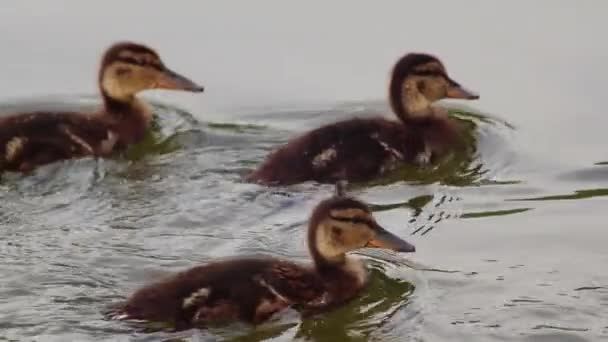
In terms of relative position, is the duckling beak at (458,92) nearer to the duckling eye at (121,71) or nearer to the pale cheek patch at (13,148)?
the duckling eye at (121,71)

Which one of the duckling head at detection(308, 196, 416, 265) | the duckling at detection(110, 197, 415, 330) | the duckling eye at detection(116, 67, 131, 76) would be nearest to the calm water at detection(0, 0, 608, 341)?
the duckling at detection(110, 197, 415, 330)

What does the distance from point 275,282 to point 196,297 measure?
298 mm

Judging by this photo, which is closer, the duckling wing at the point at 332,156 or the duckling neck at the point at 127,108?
the duckling wing at the point at 332,156

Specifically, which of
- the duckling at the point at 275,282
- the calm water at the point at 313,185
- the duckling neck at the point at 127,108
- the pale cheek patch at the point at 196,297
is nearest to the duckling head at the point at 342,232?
the duckling at the point at 275,282

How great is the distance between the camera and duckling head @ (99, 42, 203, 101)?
25.2 ft

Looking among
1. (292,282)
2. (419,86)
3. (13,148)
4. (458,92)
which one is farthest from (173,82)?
(292,282)

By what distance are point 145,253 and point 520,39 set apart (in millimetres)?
2988

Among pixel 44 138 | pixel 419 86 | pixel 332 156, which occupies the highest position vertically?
pixel 419 86

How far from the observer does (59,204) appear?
6527mm

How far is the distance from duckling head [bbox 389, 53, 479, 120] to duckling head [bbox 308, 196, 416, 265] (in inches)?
64.5

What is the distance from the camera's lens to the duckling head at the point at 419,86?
7.31m

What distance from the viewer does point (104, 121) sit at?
7.48 m

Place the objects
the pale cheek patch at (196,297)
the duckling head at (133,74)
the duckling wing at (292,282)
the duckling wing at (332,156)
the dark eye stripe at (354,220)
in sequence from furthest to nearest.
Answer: the duckling head at (133,74), the duckling wing at (332,156), the dark eye stripe at (354,220), the duckling wing at (292,282), the pale cheek patch at (196,297)

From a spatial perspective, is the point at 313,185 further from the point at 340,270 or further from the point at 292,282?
the point at 292,282
